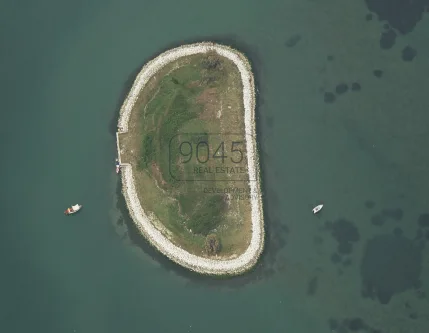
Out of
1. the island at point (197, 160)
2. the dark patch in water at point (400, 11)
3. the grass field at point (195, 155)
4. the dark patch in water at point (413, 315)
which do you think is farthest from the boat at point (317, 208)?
the dark patch in water at point (400, 11)

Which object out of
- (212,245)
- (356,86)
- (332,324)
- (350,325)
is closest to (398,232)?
(350,325)

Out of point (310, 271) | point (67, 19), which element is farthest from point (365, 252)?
point (67, 19)

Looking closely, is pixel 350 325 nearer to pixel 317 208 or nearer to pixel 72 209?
pixel 317 208

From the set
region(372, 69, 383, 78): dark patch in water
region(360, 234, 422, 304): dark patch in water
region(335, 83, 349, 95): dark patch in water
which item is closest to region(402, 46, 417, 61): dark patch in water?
region(372, 69, 383, 78): dark patch in water

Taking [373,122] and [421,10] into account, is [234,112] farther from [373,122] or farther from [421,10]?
[421,10]

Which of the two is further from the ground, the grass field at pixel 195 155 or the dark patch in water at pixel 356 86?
the dark patch in water at pixel 356 86

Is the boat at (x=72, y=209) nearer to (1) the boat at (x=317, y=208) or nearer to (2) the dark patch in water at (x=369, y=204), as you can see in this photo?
(1) the boat at (x=317, y=208)
